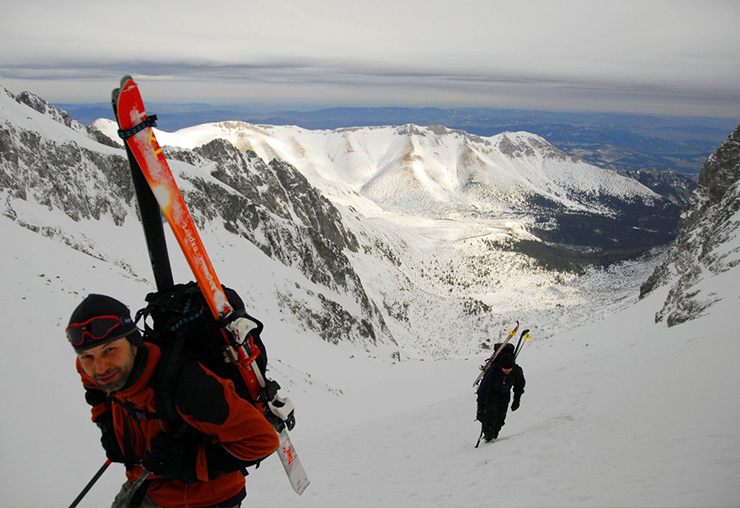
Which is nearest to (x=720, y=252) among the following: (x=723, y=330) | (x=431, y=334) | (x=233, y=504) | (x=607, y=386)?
(x=723, y=330)

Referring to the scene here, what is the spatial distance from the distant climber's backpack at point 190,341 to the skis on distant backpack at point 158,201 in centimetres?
7

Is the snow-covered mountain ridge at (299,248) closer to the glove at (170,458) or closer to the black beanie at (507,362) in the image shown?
the black beanie at (507,362)

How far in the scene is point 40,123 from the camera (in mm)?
35281

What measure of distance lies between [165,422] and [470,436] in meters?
8.88

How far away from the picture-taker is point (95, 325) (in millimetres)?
3150

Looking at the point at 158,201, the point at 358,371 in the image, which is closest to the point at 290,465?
the point at 158,201

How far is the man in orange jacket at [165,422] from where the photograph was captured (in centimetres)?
320

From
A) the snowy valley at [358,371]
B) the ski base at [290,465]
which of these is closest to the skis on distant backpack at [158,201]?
the ski base at [290,465]

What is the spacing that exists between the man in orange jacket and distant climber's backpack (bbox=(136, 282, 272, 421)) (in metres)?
0.13

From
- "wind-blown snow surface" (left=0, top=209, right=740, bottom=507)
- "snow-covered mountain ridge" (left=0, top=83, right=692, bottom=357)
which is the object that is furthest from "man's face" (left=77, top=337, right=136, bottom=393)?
"snow-covered mountain ridge" (left=0, top=83, right=692, bottom=357)

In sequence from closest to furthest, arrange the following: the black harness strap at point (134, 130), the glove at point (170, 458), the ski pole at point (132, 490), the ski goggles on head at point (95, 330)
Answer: the ski goggles on head at point (95, 330) → the glove at point (170, 458) → the ski pole at point (132, 490) → the black harness strap at point (134, 130)

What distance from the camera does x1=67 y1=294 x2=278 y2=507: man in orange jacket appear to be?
3.20 meters

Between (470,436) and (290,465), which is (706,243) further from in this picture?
(290,465)

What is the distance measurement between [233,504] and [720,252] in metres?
33.3
